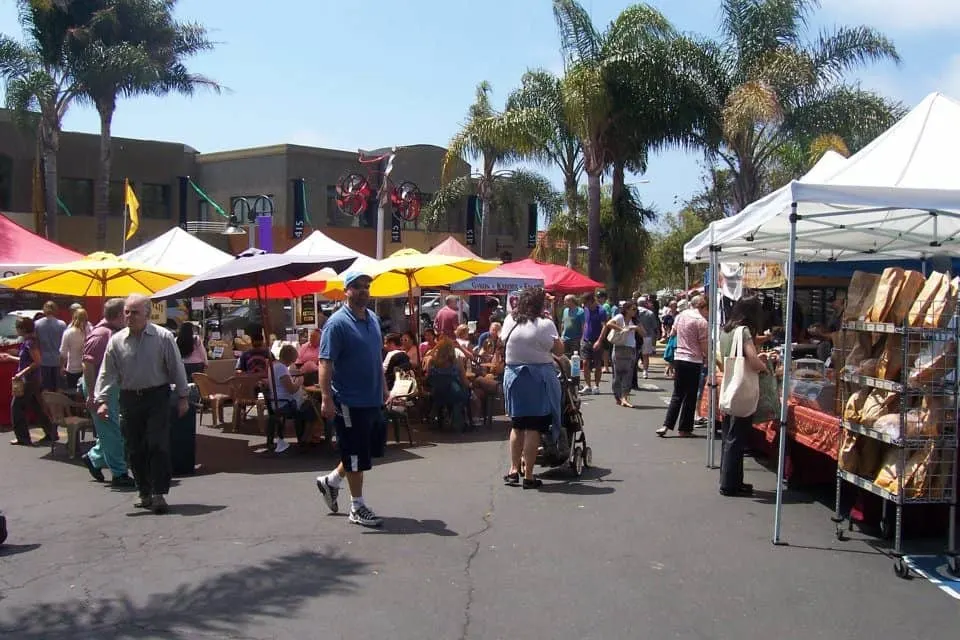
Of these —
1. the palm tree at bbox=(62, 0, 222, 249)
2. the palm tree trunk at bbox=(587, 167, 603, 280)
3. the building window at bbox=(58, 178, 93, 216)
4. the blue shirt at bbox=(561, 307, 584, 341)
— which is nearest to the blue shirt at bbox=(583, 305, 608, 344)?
the blue shirt at bbox=(561, 307, 584, 341)

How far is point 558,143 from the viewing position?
2756 centimetres

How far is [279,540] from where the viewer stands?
658 centimetres

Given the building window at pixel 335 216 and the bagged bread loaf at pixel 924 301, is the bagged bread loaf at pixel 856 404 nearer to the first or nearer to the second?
the bagged bread loaf at pixel 924 301

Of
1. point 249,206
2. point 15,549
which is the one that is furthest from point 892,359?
point 249,206

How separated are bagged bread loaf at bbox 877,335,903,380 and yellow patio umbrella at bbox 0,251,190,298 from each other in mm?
9012

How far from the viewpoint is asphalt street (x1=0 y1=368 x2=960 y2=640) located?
4.94m

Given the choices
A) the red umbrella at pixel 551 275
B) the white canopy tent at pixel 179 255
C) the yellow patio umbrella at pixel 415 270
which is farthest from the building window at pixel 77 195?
the yellow patio umbrella at pixel 415 270

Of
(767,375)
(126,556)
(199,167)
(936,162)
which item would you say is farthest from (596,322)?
(199,167)

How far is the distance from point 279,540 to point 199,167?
3722 cm

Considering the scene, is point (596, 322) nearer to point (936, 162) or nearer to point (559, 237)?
point (936, 162)

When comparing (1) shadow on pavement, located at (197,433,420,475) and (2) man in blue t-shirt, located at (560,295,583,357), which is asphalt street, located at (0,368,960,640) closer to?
(1) shadow on pavement, located at (197,433,420,475)

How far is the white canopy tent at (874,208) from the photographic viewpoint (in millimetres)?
6168

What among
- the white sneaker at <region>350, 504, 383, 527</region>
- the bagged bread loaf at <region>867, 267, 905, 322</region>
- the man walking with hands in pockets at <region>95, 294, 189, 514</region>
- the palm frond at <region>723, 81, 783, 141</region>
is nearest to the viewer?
the bagged bread loaf at <region>867, 267, 905, 322</region>

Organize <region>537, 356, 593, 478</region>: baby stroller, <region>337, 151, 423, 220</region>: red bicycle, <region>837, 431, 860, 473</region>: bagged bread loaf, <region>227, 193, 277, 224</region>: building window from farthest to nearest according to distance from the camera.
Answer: <region>227, 193, 277, 224</region>: building window
<region>337, 151, 423, 220</region>: red bicycle
<region>537, 356, 593, 478</region>: baby stroller
<region>837, 431, 860, 473</region>: bagged bread loaf
